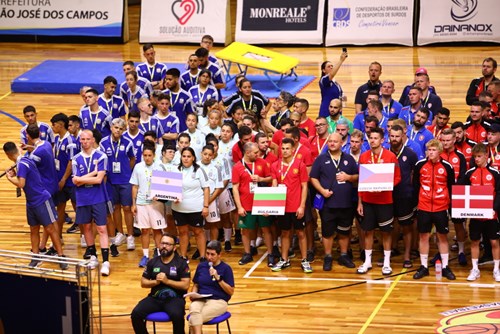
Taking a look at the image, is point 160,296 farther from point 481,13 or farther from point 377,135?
point 481,13

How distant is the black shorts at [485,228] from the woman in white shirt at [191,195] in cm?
325

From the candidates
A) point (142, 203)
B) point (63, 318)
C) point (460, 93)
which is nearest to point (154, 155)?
point (142, 203)

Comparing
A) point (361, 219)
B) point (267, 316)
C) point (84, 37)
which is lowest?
point (267, 316)

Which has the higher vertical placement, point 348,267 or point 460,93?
point 460,93

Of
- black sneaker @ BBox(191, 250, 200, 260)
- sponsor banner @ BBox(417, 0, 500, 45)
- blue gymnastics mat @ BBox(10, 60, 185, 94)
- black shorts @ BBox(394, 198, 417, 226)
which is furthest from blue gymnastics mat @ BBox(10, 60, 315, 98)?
black shorts @ BBox(394, 198, 417, 226)

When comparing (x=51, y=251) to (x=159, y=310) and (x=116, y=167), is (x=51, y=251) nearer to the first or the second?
(x=116, y=167)

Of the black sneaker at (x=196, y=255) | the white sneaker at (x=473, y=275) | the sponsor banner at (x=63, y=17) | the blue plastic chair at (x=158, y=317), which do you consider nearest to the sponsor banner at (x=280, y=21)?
the sponsor banner at (x=63, y=17)

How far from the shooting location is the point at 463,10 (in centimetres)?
2269

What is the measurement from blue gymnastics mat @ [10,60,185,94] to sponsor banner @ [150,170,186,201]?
835 centimetres

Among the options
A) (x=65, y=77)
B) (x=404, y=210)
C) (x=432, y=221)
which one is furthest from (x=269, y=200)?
(x=65, y=77)

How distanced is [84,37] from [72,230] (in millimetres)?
11654

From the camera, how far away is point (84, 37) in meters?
25.0

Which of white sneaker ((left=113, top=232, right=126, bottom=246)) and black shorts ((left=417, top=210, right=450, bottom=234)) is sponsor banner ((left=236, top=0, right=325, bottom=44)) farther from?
black shorts ((left=417, top=210, right=450, bottom=234))

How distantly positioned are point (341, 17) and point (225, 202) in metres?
11.2
